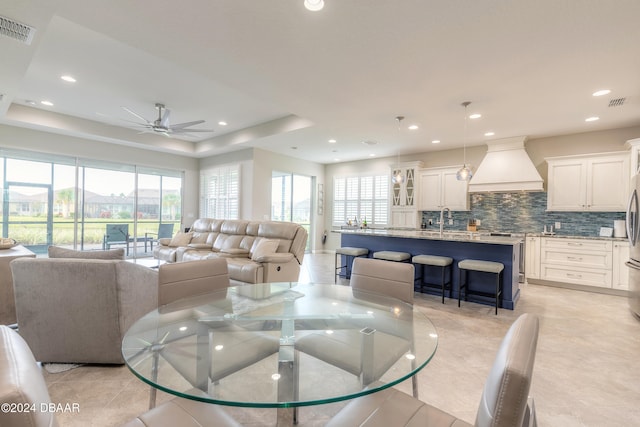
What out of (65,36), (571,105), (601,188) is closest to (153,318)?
(65,36)

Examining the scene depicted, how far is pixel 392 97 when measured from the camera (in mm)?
3928

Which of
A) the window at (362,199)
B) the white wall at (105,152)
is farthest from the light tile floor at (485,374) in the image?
the white wall at (105,152)

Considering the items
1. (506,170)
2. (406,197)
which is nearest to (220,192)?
(406,197)

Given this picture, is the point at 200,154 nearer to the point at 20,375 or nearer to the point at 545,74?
the point at 545,74

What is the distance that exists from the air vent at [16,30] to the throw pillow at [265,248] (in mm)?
3133

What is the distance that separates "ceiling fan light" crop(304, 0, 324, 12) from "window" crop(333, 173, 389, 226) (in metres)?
6.05

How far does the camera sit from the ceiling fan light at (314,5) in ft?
A: 7.12

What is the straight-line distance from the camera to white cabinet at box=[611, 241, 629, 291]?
4.61 metres

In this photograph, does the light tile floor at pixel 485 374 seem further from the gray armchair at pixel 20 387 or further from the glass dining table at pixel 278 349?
the gray armchair at pixel 20 387

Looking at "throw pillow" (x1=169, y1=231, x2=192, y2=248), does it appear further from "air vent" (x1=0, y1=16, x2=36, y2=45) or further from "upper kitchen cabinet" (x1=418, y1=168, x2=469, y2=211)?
"upper kitchen cabinet" (x1=418, y1=168, x2=469, y2=211)

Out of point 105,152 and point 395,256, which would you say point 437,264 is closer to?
point 395,256

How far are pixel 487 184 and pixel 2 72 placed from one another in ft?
24.3

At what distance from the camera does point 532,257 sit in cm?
543

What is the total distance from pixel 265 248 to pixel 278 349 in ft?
9.87
